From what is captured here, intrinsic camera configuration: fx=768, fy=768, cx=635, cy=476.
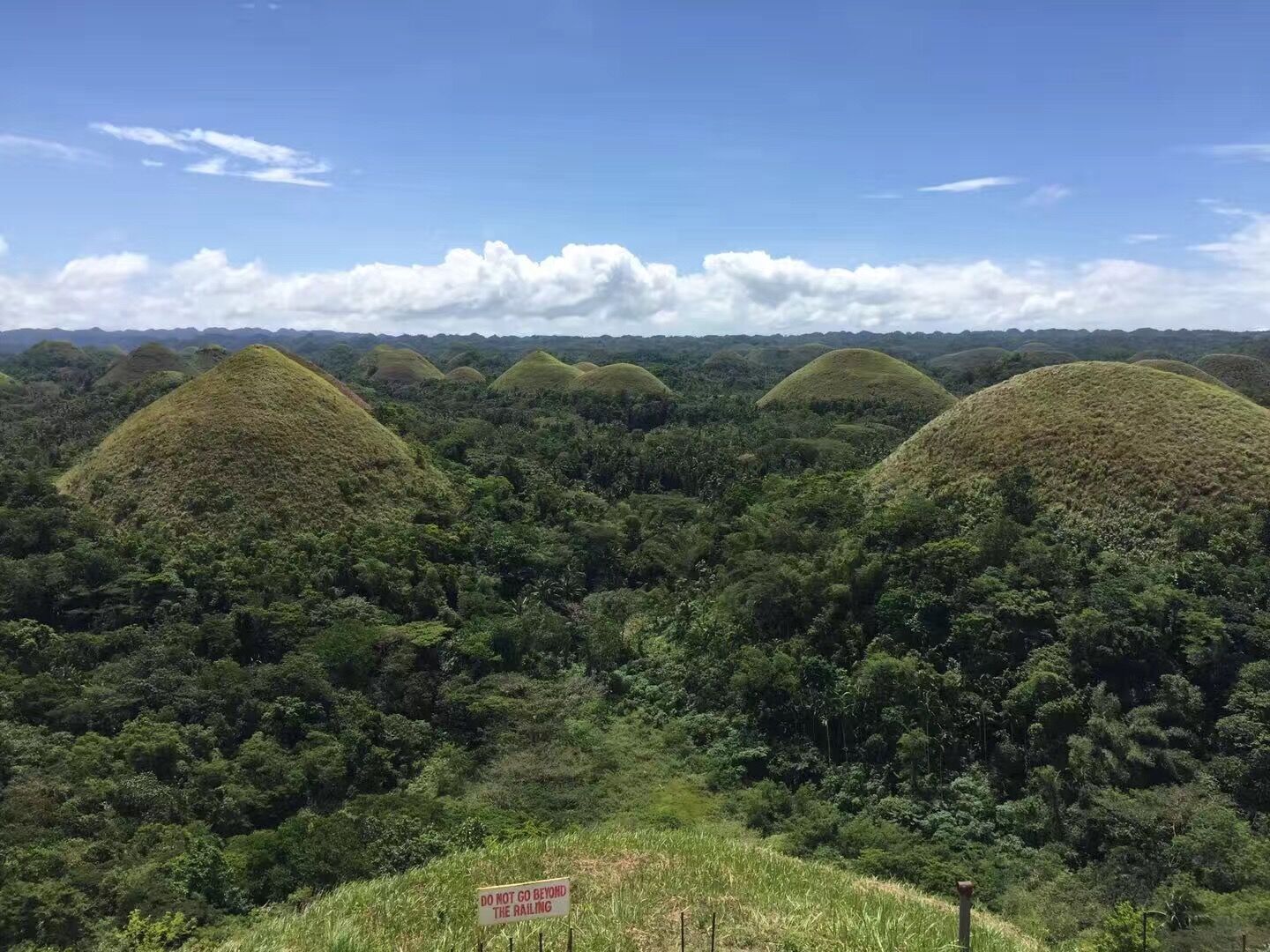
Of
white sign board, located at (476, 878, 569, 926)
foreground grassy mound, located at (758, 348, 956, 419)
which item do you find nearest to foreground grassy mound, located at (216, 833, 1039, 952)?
white sign board, located at (476, 878, 569, 926)

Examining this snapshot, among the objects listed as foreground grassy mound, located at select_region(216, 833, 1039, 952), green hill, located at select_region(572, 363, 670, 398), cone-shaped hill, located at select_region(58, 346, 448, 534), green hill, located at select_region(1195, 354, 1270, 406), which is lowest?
foreground grassy mound, located at select_region(216, 833, 1039, 952)

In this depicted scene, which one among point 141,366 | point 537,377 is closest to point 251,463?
point 537,377

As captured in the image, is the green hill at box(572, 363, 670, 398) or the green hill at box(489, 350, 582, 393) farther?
the green hill at box(489, 350, 582, 393)

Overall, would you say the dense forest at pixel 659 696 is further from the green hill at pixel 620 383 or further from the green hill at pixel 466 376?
the green hill at pixel 466 376

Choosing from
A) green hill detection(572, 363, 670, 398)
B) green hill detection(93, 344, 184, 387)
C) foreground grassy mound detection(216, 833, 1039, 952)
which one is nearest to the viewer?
foreground grassy mound detection(216, 833, 1039, 952)

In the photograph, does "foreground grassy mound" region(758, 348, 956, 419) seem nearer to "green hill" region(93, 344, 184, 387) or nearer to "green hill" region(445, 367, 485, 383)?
"green hill" region(445, 367, 485, 383)

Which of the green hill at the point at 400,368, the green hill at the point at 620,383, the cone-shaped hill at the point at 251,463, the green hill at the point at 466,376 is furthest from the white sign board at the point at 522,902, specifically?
the green hill at the point at 400,368

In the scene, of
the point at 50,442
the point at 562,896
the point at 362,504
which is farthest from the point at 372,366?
the point at 562,896
